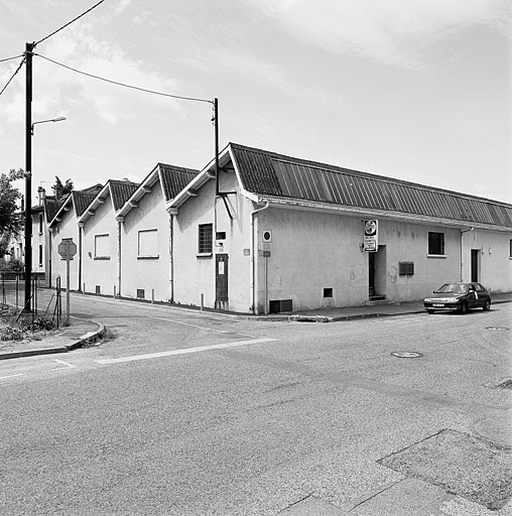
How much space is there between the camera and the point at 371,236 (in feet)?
74.1

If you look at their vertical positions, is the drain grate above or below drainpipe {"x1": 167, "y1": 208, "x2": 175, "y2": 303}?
below

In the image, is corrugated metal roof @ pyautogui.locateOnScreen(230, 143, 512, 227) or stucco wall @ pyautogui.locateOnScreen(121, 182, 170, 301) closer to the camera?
corrugated metal roof @ pyautogui.locateOnScreen(230, 143, 512, 227)

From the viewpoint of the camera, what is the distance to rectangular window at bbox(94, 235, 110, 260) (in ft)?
96.4

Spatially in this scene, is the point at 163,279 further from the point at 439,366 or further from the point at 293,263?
the point at 439,366

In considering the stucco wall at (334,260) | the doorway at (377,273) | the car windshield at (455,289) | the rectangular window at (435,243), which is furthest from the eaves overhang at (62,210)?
the car windshield at (455,289)

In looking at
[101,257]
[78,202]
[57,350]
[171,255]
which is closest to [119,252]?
[101,257]

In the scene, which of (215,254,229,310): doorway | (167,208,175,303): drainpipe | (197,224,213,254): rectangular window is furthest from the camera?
(167,208,175,303): drainpipe

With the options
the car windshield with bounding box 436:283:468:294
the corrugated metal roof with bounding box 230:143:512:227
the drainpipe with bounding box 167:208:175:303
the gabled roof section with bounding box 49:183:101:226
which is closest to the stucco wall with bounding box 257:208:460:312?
the corrugated metal roof with bounding box 230:143:512:227

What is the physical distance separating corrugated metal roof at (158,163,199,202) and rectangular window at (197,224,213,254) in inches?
106

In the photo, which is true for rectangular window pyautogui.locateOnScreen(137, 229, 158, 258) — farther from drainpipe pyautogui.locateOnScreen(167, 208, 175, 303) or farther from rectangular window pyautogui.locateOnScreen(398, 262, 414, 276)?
rectangular window pyautogui.locateOnScreen(398, 262, 414, 276)

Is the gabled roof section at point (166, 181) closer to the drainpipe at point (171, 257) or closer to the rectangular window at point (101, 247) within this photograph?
the drainpipe at point (171, 257)

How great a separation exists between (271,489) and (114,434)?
82.2 inches

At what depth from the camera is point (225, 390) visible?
745 centimetres

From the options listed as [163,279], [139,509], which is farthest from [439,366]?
[163,279]
